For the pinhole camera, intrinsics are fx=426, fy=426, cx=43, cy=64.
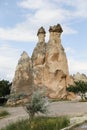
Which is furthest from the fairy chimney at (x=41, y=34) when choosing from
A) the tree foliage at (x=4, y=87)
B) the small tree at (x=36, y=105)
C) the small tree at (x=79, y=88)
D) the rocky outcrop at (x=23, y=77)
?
the small tree at (x=36, y=105)

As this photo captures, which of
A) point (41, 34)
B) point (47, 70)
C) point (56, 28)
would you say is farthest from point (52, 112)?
point (41, 34)

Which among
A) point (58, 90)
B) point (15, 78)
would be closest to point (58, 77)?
point (58, 90)

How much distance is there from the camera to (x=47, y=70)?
220ft

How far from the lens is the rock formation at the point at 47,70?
65562 mm

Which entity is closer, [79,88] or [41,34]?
[79,88]

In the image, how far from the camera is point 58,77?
2630 inches

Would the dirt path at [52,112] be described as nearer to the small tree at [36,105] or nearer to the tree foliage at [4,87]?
the small tree at [36,105]

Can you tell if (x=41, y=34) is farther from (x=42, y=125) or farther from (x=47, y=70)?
(x=42, y=125)

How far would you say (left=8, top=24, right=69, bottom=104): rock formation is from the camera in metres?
65.6

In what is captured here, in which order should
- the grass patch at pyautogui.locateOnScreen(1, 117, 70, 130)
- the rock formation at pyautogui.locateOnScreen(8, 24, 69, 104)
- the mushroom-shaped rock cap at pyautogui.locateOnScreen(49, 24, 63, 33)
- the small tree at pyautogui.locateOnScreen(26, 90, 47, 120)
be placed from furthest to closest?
the mushroom-shaped rock cap at pyautogui.locateOnScreen(49, 24, 63, 33) → the rock formation at pyautogui.locateOnScreen(8, 24, 69, 104) → the small tree at pyautogui.locateOnScreen(26, 90, 47, 120) → the grass patch at pyautogui.locateOnScreen(1, 117, 70, 130)

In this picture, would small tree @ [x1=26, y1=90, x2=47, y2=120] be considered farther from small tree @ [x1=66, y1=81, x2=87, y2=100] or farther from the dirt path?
small tree @ [x1=66, y1=81, x2=87, y2=100]

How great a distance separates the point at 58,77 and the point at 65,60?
3.32m

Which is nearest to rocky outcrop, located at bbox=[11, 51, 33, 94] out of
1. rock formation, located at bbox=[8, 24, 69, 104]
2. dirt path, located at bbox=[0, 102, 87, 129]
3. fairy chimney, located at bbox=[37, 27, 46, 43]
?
rock formation, located at bbox=[8, 24, 69, 104]

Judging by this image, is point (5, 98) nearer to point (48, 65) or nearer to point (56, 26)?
point (48, 65)
